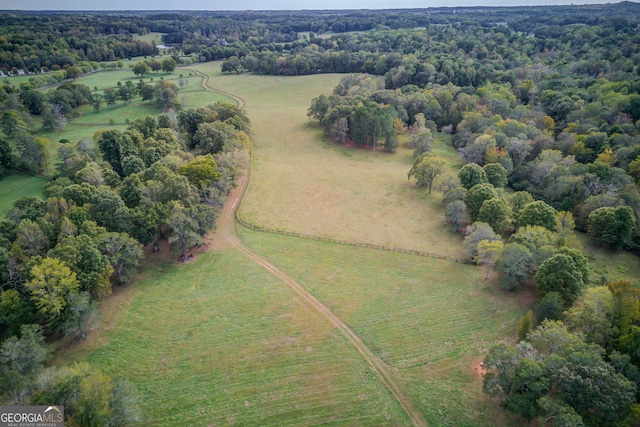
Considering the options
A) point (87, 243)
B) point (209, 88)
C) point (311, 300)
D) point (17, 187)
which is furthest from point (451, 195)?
point (209, 88)

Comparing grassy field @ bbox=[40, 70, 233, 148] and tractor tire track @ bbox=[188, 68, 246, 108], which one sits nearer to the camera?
grassy field @ bbox=[40, 70, 233, 148]

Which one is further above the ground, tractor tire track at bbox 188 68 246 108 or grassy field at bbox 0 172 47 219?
tractor tire track at bbox 188 68 246 108

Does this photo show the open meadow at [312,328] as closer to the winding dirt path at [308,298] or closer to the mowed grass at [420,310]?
the mowed grass at [420,310]

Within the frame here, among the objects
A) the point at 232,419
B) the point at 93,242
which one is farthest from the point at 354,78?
the point at 232,419

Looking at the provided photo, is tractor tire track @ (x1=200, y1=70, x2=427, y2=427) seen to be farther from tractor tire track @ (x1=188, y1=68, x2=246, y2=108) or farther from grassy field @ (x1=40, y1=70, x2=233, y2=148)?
tractor tire track @ (x1=188, y1=68, x2=246, y2=108)

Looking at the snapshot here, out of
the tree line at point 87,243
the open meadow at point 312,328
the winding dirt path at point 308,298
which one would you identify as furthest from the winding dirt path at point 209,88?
the open meadow at point 312,328

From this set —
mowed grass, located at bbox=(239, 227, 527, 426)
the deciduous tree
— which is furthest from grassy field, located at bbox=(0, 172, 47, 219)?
the deciduous tree

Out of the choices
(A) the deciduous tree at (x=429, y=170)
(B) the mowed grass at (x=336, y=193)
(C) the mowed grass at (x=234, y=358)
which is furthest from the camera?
(A) the deciduous tree at (x=429, y=170)

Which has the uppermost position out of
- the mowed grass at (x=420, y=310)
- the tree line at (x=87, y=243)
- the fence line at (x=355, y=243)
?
the tree line at (x=87, y=243)
